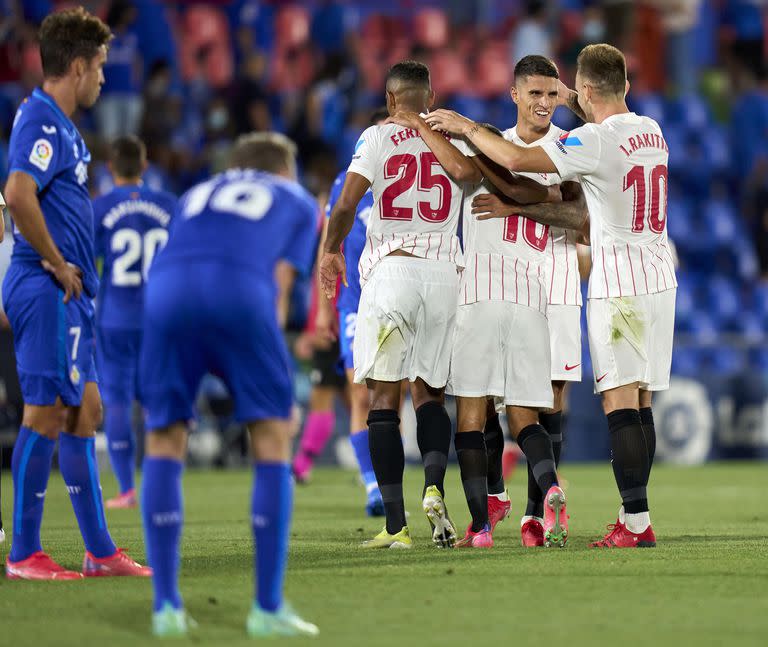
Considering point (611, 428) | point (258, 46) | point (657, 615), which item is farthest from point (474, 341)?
point (258, 46)

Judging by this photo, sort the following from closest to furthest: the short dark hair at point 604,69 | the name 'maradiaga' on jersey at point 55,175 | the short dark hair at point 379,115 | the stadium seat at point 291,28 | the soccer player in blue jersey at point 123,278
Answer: the name 'maradiaga' on jersey at point 55,175 → the short dark hair at point 604,69 → the short dark hair at point 379,115 → the soccer player in blue jersey at point 123,278 → the stadium seat at point 291,28

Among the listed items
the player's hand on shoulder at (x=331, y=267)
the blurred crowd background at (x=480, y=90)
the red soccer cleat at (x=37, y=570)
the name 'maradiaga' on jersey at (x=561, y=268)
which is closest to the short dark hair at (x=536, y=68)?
the name 'maradiaga' on jersey at (x=561, y=268)

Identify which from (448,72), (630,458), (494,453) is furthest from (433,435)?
(448,72)

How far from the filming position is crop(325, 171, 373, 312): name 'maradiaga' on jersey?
344 inches

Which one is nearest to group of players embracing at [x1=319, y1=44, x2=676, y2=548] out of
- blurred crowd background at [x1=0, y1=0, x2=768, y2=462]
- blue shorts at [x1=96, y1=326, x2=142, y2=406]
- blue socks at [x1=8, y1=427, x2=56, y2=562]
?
blue socks at [x1=8, y1=427, x2=56, y2=562]

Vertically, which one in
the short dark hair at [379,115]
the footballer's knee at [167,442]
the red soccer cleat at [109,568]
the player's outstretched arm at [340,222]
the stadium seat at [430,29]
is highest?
the stadium seat at [430,29]

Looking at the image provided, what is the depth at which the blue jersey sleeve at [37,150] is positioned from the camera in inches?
230

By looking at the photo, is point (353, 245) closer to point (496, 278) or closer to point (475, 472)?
point (496, 278)

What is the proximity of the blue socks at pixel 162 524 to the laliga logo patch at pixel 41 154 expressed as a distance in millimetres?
1876

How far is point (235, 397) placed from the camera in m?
4.56

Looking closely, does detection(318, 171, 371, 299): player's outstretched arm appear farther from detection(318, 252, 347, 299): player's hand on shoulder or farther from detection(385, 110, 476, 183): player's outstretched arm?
detection(385, 110, 476, 183): player's outstretched arm

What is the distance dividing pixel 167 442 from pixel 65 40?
7.76ft

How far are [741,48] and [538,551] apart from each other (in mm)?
16271

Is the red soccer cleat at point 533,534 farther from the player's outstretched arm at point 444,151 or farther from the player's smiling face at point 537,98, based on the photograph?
the player's smiling face at point 537,98
